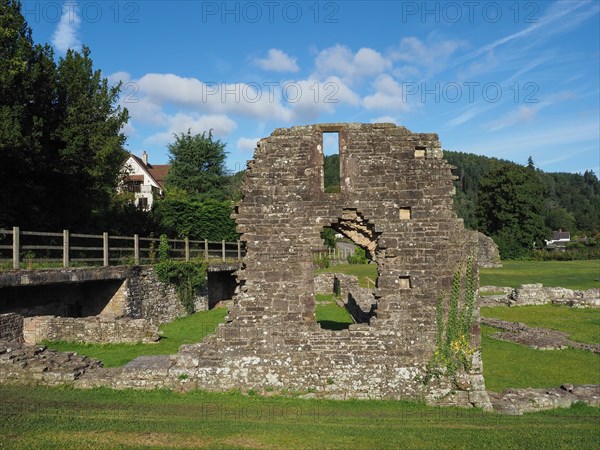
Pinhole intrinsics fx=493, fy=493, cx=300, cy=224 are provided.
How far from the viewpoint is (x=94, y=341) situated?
16891 millimetres

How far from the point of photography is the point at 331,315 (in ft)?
82.5

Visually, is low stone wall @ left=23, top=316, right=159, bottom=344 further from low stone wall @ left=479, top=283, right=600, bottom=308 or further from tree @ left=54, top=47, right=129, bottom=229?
low stone wall @ left=479, top=283, right=600, bottom=308

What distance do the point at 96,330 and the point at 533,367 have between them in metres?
14.2

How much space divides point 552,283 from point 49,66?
38401 millimetres

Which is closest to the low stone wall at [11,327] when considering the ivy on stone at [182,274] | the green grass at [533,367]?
the ivy on stone at [182,274]

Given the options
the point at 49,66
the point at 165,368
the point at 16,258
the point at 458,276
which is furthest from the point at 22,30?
the point at 458,276

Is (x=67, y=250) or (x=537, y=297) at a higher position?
(x=67, y=250)

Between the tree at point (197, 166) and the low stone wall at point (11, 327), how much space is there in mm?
38246

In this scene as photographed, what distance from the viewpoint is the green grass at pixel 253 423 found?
26.5 feet

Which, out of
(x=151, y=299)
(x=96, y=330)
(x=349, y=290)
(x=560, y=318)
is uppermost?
(x=151, y=299)

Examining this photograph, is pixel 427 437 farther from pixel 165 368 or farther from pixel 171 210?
pixel 171 210

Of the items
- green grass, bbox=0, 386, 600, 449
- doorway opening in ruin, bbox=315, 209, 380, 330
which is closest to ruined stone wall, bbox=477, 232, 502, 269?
doorway opening in ruin, bbox=315, 209, 380, 330

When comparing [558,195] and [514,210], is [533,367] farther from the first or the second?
[558,195]

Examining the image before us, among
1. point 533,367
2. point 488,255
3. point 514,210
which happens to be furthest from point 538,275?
point 533,367
